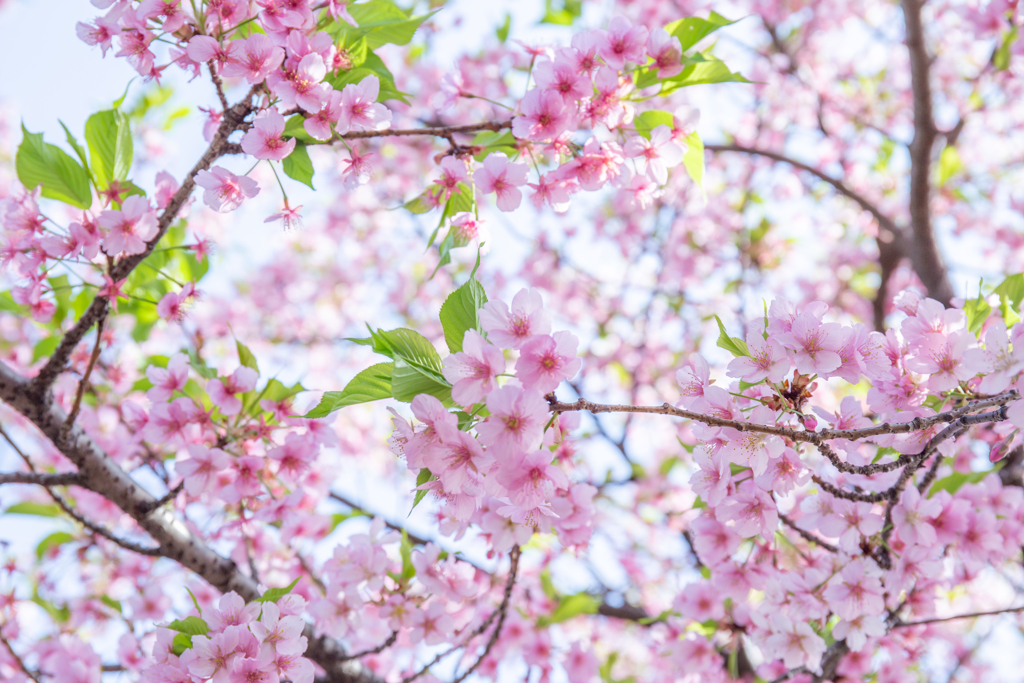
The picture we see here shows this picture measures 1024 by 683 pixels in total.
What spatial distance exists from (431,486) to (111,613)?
2.71 meters

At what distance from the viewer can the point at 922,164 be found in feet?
11.3

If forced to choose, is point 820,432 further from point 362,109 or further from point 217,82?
point 217,82

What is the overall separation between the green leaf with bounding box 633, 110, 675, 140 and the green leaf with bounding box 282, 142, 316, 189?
102cm

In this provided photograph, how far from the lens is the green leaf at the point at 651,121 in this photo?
81.0 inches

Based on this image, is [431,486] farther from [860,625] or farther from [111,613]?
[111,613]

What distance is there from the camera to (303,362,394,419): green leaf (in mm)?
1439

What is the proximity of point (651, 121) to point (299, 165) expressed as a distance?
1091 millimetres

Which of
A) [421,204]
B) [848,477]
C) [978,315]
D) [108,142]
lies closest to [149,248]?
[108,142]

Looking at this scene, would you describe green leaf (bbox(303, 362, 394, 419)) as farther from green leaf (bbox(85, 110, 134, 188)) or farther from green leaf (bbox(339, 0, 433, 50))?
green leaf (bbox(85, 110, 134, 188))

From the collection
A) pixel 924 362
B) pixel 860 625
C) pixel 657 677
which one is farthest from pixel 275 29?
pixel 657 677

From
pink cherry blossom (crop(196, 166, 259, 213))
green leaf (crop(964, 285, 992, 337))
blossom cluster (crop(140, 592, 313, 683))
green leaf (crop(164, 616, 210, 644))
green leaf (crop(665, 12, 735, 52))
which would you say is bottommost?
blossom cluster (crop(140, 592, 313, 683))

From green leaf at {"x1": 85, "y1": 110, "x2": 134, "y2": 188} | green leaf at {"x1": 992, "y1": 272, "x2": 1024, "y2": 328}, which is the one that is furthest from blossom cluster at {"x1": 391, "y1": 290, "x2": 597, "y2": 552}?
green leaf at {"x1": 85, "y1": 110, "x2": 134, "y2": 188}

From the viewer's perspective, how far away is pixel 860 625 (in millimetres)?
1929

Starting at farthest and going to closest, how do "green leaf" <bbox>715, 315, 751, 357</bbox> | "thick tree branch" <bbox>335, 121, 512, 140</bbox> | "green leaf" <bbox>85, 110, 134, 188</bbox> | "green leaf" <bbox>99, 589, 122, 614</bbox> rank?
"green leaf" <bbox>99, 589, 122, 614</bbox> → "green leaf" <bbox>85, 110, 134, 188</bbox> → "thick tree branch" <bbox>335, 121, 512, 140</bbox> → "green leaf" <bbox>715, 315, 751, 357</bbox>
